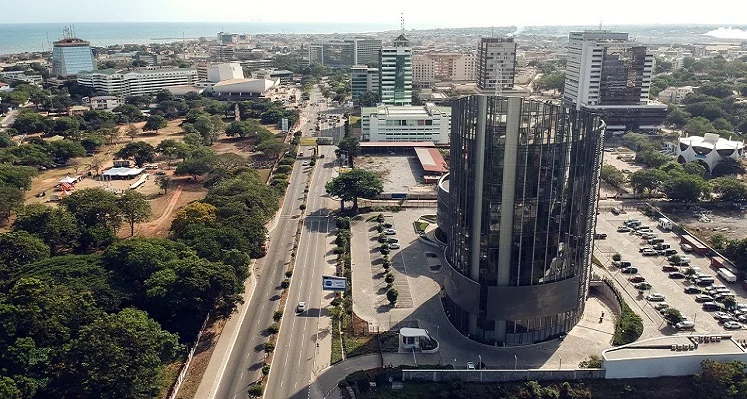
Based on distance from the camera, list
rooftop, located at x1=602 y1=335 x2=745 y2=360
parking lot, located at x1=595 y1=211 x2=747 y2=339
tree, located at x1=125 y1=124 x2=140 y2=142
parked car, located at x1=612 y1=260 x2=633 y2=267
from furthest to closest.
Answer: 1. tree, located at x1=125 y1=124 x2=140 y2=142
2. parked car, located at x1=612 y1=260 x2=633 y2=267
3. parking lot, located at x1=595 y1=211 x2=747 y2=339
4. rooftop, located at x1=602 y1=335 x2=745 y2=360

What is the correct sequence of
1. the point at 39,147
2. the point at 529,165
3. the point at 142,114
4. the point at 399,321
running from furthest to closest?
the point at 142,114 → the point at 39,147 → the point at 399,321 → the point at 529,165

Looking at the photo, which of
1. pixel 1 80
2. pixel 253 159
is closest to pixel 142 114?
pixel 253 159

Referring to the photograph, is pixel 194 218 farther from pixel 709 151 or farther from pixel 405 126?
pixel 709 151

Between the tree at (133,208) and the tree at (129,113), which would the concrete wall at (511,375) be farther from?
the tree at (129,113)

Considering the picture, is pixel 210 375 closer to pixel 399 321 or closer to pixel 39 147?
pixel 399 321

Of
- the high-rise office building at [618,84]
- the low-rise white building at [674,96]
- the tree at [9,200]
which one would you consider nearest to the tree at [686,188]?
the high-rise office building at [618,84]

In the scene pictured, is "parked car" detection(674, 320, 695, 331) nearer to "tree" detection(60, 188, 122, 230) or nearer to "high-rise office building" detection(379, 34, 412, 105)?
"tree" detection(60, 188, 122, 230)

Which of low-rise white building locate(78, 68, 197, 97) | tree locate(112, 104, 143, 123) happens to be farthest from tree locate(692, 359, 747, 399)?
low-rise white building locate(78, 68, 197, 97)
